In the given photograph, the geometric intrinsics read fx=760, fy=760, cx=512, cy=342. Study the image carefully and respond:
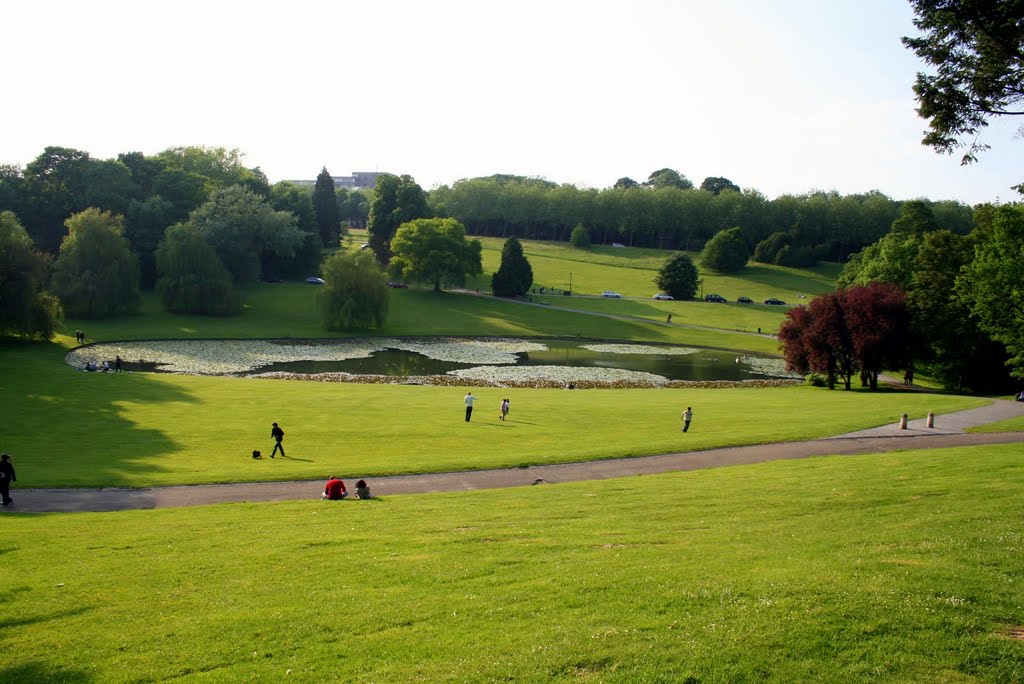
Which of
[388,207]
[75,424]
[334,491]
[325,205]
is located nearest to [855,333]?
[334,491]

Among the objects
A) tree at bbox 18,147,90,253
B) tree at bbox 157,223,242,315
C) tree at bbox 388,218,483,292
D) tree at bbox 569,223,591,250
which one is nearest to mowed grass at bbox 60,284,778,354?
tree at bbox 157,223,242,315

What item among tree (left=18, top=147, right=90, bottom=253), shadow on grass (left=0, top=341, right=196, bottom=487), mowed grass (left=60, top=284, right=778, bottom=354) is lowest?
shadow on grass (left=0, top=341, right=196, bottom=487)

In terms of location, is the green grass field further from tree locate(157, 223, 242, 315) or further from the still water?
tree locate(157, 223, 242, 315)

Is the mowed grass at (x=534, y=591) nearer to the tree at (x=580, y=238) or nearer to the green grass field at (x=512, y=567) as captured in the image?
the green grass field at (x=512, y=567)

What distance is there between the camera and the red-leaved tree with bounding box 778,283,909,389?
52250mm

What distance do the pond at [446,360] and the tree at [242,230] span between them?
24.8 metres

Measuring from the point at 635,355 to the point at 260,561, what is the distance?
62.6m

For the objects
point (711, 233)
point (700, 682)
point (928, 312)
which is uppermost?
point (711, 233)

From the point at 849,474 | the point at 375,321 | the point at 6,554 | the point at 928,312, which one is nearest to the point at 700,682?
the point at 6,554

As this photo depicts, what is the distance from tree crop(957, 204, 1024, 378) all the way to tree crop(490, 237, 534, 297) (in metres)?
67.7

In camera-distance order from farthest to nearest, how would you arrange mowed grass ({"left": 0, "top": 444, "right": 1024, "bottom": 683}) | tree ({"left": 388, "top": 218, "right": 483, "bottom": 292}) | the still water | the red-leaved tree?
tree ({"left": 388, "top": 218, "right": 483, "bottom": 292}) < the still water < the red-leaved tree < mowed grass ({"left": 0, "top": 444, "right": 1024, "bottom": 683})

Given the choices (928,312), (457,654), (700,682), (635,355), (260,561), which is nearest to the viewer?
(700,682)

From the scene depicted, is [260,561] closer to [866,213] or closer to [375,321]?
[375,321]

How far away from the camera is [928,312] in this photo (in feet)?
→ 180
